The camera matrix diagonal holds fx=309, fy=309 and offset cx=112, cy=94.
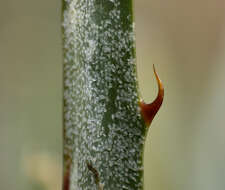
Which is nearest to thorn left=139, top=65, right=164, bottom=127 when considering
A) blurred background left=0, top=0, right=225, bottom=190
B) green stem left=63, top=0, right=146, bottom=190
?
green stem left=63, top=0, right=146, bottom=190

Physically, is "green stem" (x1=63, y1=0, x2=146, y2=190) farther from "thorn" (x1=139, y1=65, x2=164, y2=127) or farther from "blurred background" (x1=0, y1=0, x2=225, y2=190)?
"blurred background" (x1=0, y1=0, x2=225, y2=190)

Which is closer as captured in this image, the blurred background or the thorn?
the thorn

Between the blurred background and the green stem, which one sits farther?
the blurred background
